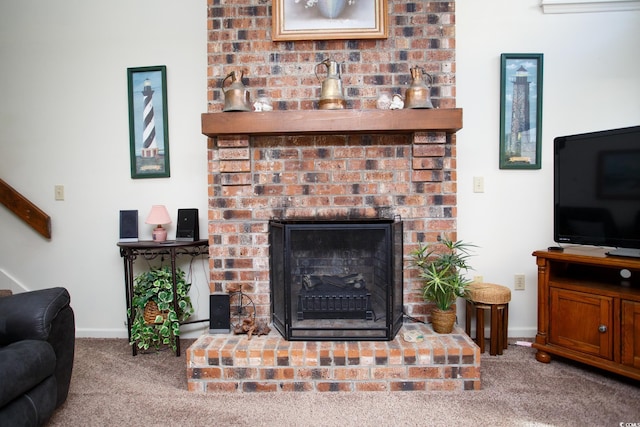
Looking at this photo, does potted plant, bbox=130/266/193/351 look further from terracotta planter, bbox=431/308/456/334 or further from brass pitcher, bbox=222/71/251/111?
terracotta planter, bbox=431/308/456/334

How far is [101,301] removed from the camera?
2.61m

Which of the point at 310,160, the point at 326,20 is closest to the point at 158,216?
the point at 310,160

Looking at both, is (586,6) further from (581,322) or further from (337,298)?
(337,298)

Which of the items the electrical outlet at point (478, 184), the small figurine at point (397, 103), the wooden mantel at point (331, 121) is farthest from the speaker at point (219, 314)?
the electrical outlet at point (478, 184)

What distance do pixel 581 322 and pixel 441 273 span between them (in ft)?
2.60

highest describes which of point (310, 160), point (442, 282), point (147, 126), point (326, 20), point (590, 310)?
point (326, 20)

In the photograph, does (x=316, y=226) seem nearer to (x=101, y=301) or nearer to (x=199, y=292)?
(x=199, y=292)

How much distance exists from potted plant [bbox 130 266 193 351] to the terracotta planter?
1557 mm

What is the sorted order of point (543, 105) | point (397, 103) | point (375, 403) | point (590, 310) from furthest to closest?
point (543, 105) < point (397, 103) < point (590, 310) < point (375, 403)

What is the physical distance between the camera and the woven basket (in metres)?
2.29

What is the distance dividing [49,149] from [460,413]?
10.1 feet

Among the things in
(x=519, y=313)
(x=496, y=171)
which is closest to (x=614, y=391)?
(x=519, y=313)

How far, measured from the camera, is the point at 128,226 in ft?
8.08

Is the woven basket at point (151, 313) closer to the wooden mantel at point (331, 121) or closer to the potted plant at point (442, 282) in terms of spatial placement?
the wooden mantel at point (331, 121)
